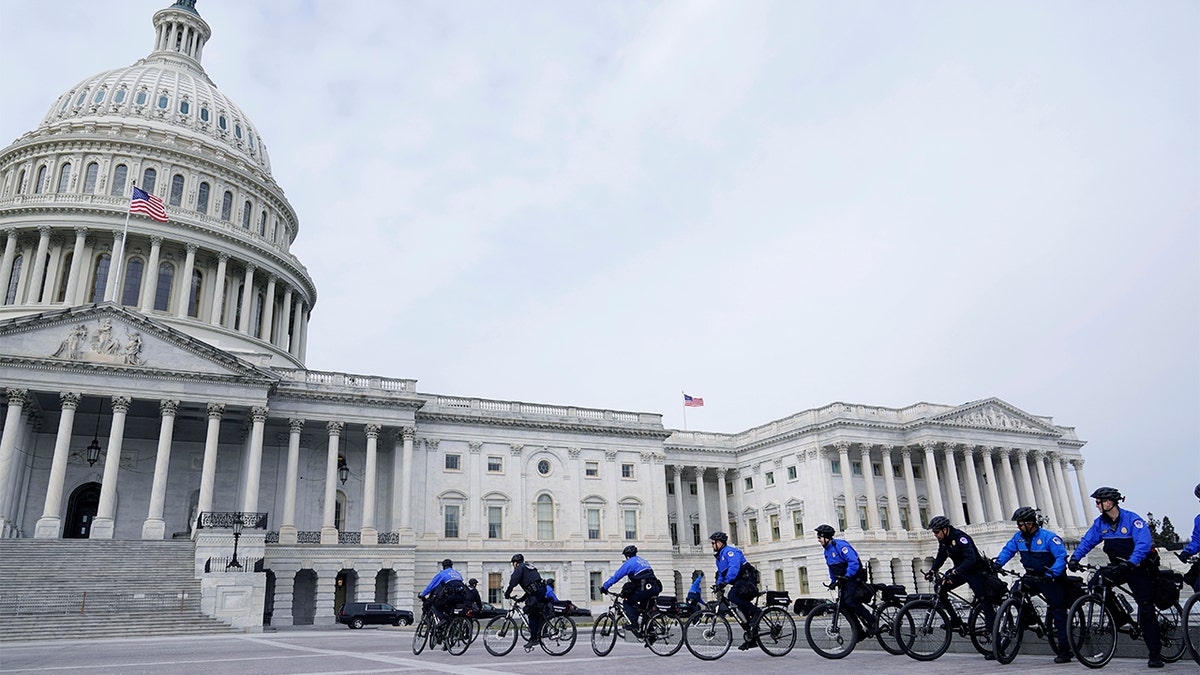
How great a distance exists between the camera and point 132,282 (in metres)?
58.9

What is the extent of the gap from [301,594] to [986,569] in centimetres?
4445

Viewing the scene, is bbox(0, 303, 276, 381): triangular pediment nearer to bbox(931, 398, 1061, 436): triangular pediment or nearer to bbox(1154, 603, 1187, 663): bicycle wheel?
bbox(1154, 603, 1187, 663): bicycle wheel

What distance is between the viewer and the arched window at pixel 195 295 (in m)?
60.4

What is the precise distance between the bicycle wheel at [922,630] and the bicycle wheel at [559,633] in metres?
7.10

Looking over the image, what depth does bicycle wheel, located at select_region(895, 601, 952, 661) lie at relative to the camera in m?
11.9

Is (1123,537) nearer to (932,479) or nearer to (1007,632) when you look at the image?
(1007,632)

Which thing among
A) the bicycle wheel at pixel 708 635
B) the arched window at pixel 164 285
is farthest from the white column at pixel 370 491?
the bicycle wheel at pixel 708 635

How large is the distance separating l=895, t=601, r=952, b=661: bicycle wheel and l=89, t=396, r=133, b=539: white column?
40.7 m

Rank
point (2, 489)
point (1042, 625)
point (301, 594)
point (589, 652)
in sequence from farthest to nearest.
Answer: 1. point (301, 594)
2. point (2, 489)
3. point (589, 652)
4. point (1042, 625)

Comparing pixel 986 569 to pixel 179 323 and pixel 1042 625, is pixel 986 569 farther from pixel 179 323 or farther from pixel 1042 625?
pixel 179 323

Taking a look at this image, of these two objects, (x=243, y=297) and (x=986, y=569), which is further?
(x=243, y=297)

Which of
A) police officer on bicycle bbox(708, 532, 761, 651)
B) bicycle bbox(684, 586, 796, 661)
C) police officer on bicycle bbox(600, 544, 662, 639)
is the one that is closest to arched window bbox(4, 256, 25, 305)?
police officer on bicycle bbox(600, 544, 662, 639)

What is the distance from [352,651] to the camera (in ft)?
65.2

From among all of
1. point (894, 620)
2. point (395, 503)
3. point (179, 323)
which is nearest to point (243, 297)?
point (179, 323)
